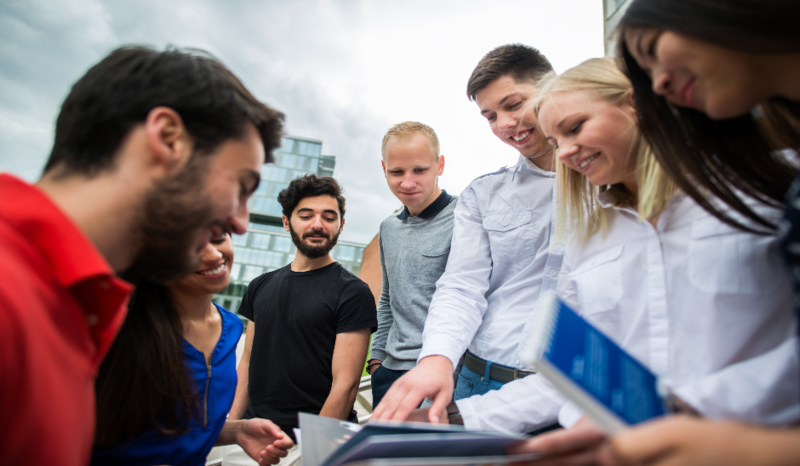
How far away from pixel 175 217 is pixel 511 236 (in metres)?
1.28

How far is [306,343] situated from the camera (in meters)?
2.46

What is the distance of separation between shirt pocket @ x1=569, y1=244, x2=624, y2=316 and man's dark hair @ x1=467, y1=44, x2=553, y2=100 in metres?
1.25

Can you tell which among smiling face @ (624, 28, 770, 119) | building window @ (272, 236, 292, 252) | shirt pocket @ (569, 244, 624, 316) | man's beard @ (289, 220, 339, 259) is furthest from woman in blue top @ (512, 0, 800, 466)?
building window @ (272, 236, 292, 252)

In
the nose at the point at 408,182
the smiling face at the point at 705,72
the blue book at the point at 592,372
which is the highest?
the nose at the point at 408,182

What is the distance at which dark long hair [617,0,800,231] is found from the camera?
2.06 feet

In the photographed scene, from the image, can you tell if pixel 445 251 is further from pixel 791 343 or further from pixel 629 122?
pixel 791 343

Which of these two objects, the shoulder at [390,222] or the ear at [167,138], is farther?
the shoulder at [390,222]

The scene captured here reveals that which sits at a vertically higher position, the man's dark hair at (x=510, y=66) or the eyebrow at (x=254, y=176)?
the man's dark hair at (x=510, y=66)

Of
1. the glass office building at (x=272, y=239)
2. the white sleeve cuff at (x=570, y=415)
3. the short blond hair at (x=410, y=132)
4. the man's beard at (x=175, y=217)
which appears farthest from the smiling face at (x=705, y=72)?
the glass office building at (x=272, y=239)

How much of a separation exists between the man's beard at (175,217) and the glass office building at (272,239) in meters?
23.3

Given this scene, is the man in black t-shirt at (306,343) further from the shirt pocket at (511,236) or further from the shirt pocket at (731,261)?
the shirt pocket at (731,261)

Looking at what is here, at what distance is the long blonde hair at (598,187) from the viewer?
1.07 metres

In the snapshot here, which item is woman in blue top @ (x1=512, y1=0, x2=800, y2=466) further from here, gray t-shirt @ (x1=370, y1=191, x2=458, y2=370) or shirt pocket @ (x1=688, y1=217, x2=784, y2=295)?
gray t-shirt @ (x1=370, y1=191, x2=458, y2=370)

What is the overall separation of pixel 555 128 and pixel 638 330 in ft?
2.21
